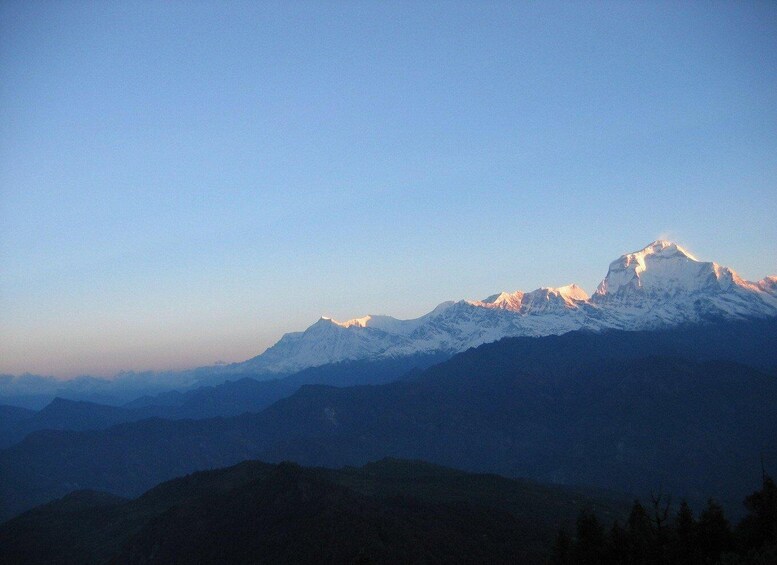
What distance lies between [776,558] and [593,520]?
4928 centimetres

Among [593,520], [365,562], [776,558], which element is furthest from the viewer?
[593,520]

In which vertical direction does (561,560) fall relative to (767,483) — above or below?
below

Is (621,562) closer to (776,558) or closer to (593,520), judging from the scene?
(593,520)

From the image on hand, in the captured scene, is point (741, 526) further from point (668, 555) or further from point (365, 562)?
point (365, 562)

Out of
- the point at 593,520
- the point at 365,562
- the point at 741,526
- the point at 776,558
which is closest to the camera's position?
the point at 776,558

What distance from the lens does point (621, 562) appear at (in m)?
142

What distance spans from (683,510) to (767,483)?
18.0 meters

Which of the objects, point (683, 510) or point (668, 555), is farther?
point (683, 510)

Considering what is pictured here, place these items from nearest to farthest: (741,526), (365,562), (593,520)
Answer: (365,562) < (741,526) < (593,520)

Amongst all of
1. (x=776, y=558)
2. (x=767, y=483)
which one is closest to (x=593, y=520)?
(x=767, y=483)

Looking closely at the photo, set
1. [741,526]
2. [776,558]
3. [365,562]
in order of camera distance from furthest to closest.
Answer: [741,526] < [365,562] < [776,558]

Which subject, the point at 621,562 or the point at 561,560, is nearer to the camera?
the point at 621,562

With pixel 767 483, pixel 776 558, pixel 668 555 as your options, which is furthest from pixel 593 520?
pixel 776 558

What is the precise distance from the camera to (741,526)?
5684 inches
